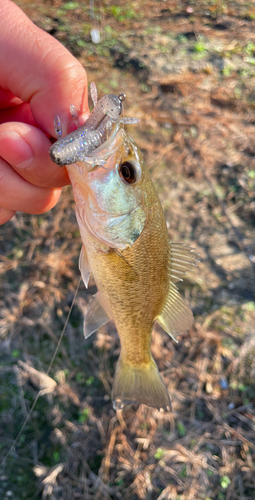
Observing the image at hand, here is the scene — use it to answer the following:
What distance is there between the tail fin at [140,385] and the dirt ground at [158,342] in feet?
3.16

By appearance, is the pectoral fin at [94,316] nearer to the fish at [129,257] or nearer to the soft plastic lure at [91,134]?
the fish at [129,257]

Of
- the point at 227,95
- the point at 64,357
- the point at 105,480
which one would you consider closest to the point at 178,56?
the point at 227,95

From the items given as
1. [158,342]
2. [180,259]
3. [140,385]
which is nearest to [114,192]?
[180,259]

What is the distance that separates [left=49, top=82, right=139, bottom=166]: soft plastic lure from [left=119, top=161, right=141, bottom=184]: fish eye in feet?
0.51

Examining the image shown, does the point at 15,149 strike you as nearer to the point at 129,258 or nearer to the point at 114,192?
the point at 114,192

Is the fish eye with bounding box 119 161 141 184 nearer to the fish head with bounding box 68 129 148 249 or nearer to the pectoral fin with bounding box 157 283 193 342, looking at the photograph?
the fish head with bounding box 68 129 148 249

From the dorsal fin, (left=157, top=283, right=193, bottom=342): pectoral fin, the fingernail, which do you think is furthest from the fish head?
(left=157, top=283, right=193, bottom=342): pectoral fin

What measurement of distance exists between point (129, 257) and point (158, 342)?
1.73 meters

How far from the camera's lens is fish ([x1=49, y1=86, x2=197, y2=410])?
1399 mm

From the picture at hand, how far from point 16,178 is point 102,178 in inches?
23.8

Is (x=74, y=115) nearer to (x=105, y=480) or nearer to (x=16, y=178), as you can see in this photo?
(x=16, y=178)

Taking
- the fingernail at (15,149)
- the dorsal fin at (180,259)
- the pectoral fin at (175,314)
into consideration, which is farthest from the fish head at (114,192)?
the pectoral fin at (175,314)

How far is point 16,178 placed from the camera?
1.70 metres

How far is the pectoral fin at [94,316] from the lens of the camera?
1902 millimetres
